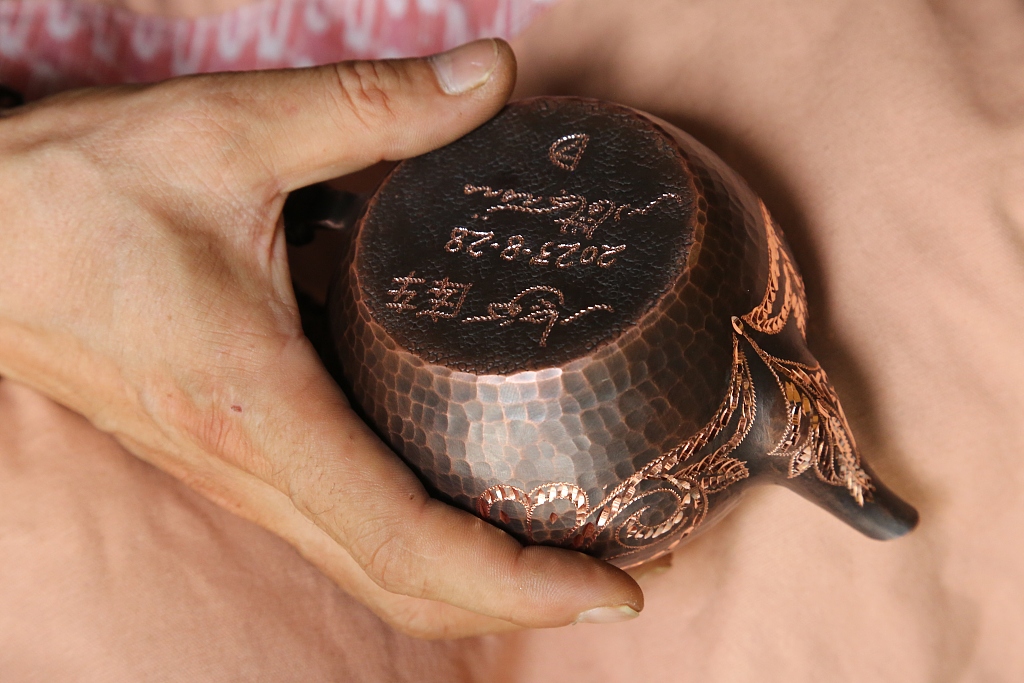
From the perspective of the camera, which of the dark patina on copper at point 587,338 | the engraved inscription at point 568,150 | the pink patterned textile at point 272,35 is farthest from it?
the pink patterned textile at point 272,35

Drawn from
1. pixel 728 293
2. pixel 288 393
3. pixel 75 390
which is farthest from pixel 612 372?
pixel 75 390

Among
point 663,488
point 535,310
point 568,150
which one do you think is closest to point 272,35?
point 568,150

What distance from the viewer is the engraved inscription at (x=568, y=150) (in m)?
0.84

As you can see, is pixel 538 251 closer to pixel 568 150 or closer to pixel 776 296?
pixel 568 150

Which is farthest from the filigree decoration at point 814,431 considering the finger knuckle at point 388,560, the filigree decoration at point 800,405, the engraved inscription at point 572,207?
the finger knuckle at point 388,560

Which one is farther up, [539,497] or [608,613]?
[539,497]

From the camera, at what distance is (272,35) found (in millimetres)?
1322

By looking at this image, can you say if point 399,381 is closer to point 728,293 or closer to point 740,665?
point 728,293

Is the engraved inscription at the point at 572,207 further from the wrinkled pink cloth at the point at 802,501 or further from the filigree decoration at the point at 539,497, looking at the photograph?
the wrinkled pink cloth at the point at 802,501

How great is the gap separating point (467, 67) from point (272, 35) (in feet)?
1.91

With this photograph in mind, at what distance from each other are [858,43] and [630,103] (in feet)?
1.00

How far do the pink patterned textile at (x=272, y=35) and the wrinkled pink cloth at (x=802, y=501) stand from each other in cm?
31

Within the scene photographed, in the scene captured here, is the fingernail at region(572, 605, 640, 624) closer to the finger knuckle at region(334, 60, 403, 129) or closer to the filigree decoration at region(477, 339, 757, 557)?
the filigree decoration at region(477, 339, 757, 557)

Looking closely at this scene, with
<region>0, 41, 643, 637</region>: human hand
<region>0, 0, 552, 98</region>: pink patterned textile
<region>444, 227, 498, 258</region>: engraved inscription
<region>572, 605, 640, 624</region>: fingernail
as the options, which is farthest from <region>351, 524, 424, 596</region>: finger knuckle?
<region>0, 0, 552, 98</region>: pink patterned textile
